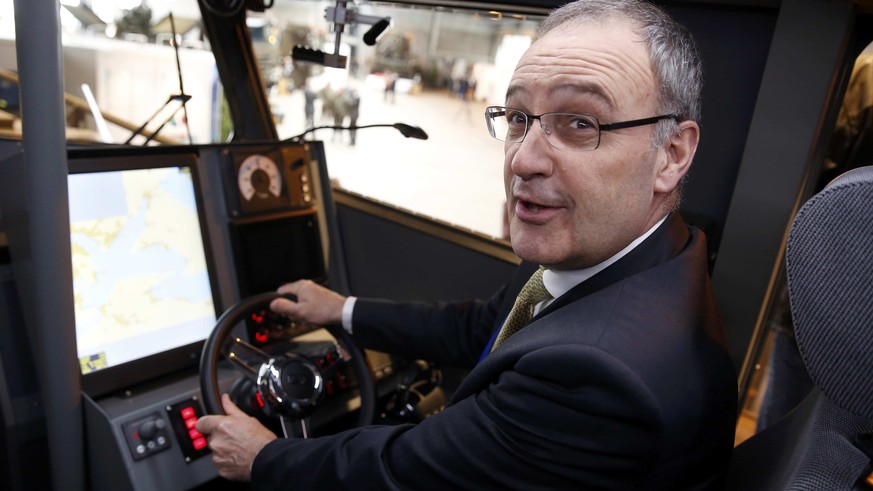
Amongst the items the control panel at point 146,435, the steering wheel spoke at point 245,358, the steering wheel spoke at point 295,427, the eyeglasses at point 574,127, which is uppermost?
the eyeglasses at point 574,127

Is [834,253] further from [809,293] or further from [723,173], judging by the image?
[723,173]

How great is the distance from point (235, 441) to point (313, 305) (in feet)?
1.56

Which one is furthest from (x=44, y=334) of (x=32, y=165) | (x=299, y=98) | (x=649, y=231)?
(x=299, y=98)

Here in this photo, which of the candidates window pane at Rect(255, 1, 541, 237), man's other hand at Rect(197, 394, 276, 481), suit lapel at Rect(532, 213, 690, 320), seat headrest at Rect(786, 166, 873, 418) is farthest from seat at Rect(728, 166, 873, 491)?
window pane at Rect(255, 1, 541, 237)

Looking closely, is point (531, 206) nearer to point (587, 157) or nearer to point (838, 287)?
point (587, 157)

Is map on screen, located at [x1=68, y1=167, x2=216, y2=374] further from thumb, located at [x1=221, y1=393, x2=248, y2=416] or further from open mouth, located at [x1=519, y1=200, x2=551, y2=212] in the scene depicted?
open mouth, located at [x1=519, y1=200, x2=551, y2=212]

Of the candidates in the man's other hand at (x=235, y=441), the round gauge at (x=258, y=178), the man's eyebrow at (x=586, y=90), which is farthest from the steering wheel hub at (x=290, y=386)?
the man's eyebrow at (x=586, y=90)

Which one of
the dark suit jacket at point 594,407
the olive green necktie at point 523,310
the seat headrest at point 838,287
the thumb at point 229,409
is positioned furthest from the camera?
the thumb at point 229,409

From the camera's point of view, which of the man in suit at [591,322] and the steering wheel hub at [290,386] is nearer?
the man in suit at [591,322]

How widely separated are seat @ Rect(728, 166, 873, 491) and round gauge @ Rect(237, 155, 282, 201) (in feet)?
5.03

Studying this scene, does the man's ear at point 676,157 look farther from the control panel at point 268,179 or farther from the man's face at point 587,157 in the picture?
the control panel at point 268,179

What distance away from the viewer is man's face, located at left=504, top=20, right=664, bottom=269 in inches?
41.6

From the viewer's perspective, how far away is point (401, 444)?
1062 millimetres

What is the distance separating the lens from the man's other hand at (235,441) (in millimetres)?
1292
